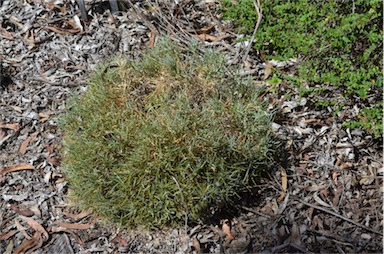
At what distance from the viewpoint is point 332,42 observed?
156 inches

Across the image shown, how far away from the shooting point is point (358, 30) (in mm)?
3996

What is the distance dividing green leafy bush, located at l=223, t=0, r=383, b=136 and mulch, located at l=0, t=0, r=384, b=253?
14cm

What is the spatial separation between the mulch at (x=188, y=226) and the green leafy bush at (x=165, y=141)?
0.50 feet

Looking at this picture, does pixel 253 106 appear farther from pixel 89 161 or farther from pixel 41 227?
pixel 41 227

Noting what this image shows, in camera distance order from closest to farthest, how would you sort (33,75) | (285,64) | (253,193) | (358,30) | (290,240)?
(290,240) → (253,193) → (358,30) → (285,64) → (33,75)

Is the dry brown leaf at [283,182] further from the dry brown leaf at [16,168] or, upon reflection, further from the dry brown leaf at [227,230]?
the dry brown leaf at [16,168]

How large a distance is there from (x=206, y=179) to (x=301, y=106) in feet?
3.16

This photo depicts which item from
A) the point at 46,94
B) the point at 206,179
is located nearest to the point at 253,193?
the point at 206,179

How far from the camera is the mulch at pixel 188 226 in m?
3.49

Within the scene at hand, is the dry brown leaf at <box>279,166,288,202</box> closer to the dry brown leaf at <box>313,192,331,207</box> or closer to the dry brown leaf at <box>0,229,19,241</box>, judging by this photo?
the dry brown leaf at <box>313,192,331,207</box>

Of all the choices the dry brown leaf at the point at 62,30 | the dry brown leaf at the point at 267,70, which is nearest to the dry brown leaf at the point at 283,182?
the dry brown leaf at the point at 267,70

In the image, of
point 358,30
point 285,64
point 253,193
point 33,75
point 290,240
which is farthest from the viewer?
point 33,75

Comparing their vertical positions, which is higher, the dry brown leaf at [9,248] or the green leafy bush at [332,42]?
the green leafy bush at [332,42]

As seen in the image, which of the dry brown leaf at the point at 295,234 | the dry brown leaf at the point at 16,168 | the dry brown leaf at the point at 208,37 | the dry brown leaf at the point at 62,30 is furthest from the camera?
the dry brown leaf at the point at 62,30
